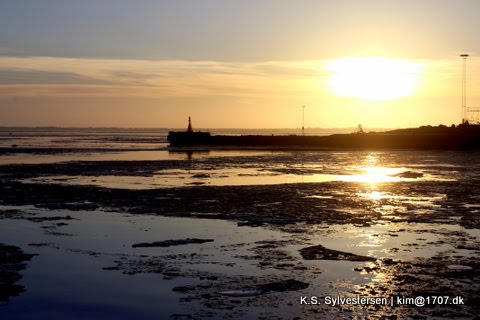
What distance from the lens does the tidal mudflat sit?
8891mm

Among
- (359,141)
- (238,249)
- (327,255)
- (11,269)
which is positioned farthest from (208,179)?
(359,141)

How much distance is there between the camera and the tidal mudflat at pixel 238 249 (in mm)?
8891

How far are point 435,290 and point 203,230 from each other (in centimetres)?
680

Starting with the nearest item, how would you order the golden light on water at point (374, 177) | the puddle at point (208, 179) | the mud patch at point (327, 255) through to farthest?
the mud patch at point (327, 255) → the puddle at point (208, 179) → the golden light on water at point (374, 177)

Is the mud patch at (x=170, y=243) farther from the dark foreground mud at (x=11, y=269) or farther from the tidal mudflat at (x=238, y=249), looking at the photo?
the dark foreground mud at (x=11, y=269)

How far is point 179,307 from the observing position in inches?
344

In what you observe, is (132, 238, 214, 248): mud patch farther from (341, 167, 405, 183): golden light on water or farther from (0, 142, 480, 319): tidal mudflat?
(341, 167, 405, 183): golden light on water

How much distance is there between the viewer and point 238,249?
12805 mm

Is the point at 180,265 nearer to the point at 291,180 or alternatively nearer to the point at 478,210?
the point at 478,210

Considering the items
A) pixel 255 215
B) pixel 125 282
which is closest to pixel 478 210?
pixel 255 215

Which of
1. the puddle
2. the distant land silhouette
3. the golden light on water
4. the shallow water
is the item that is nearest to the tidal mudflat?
the shallow water

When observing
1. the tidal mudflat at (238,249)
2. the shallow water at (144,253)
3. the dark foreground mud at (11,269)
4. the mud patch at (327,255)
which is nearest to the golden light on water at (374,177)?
the tidal mudflat at (238,249)

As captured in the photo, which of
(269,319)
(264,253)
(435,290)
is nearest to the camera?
(269,319)

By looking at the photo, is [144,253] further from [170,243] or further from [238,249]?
[238,249]
